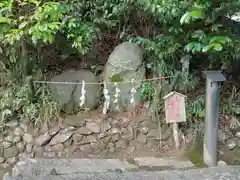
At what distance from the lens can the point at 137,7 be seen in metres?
4.38

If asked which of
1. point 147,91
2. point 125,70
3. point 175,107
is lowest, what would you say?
point 175,107

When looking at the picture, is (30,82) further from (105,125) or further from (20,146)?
(105,125)

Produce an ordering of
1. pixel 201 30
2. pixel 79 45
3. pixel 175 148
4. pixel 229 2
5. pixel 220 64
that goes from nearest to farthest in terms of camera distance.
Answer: pixel 229 2 < pixel 201 30 < pixel 79 45 < pixel 175 148 < pixel 220 64

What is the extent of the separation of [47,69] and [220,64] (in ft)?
7.04

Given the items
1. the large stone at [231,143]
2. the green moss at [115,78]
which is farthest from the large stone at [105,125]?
the large stone at [231,143]

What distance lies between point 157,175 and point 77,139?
1.10 metres

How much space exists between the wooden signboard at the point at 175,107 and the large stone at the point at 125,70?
56 centimetres

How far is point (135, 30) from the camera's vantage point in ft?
15.8

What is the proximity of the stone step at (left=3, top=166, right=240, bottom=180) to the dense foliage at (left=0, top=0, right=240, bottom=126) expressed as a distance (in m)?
1.10

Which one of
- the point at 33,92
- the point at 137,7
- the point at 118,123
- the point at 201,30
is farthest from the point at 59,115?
the point at 201,30

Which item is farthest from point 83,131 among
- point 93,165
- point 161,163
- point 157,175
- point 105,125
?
point 157,175

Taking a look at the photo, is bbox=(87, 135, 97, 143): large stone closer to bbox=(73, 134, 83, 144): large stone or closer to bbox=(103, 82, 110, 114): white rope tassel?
bbox=(73, 134, 83, 144): large stone

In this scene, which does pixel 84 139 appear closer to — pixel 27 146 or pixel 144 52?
pixel 27 146

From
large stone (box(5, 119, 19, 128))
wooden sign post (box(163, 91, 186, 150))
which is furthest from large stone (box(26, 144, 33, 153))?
wooden sign post (box(163, 91, 186, 150))
